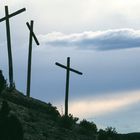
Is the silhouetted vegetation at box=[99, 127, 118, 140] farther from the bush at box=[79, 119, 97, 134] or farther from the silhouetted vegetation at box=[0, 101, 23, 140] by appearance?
the silhouetted vegetation at box=[0, 101, 23, 140]

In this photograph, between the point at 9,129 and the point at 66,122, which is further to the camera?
the point at 66,122

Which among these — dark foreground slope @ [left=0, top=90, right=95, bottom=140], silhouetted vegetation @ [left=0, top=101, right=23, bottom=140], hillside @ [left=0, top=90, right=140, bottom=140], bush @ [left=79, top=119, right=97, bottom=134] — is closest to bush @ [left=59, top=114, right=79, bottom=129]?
hillside @ [left=0, top=90, right=140, bottom=140]

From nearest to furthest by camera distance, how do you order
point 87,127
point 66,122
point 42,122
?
point 42,122, point 66,122, point 87,127

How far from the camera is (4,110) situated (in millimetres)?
33969

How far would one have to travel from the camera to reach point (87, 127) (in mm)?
47688

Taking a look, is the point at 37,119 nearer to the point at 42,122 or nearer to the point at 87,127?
the point at 42,122

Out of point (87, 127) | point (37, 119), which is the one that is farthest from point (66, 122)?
point (87, 127)

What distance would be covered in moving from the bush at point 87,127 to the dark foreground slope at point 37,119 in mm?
610

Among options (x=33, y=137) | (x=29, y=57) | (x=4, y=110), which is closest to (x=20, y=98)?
(x=29, y=57)

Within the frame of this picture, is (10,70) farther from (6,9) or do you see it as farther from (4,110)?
(4,110)

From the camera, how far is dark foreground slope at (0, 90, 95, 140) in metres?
39.9

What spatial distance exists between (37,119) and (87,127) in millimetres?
6288

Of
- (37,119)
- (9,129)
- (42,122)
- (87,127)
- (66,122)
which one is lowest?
(9,129)

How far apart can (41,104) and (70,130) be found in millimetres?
3496
